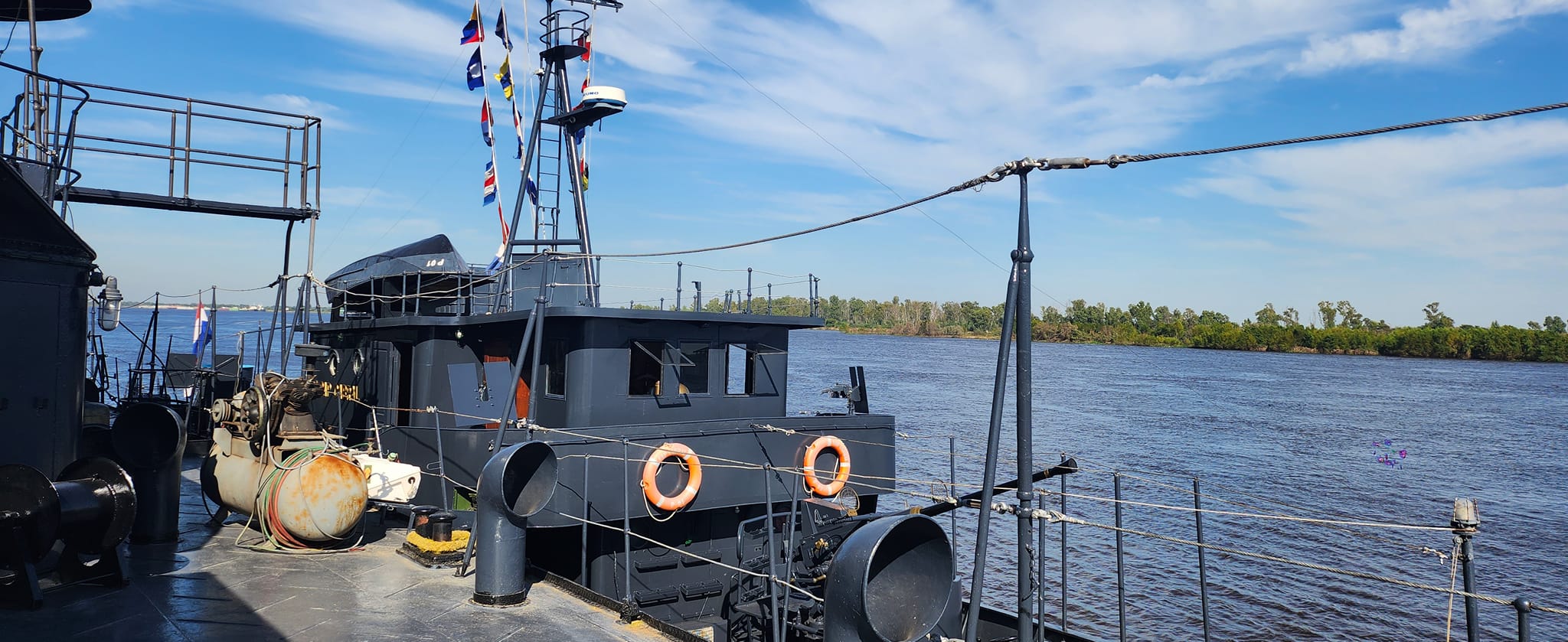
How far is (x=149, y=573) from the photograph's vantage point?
897cm

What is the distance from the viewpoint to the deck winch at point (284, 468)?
9938 mm

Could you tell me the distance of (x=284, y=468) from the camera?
33.1 feet

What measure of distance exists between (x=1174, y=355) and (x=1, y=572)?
126379 mm

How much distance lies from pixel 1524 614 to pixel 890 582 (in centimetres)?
347

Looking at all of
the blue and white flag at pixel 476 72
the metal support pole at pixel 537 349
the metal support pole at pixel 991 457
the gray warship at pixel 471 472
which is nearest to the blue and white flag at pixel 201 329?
the gray warship at pixel 471 472

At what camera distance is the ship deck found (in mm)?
7559

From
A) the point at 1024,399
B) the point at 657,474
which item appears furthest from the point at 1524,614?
the point at 657,474

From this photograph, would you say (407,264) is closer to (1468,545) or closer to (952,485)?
(952,485)

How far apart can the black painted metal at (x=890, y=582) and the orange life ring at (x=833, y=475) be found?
873 centimetres

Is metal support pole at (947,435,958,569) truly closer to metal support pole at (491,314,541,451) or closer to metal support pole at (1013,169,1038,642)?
metal support pole at (1013,169,1038,642)

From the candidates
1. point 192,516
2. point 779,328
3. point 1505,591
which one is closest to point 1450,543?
point 1505,591

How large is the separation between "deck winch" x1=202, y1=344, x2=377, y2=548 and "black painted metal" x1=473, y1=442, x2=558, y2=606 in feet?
7.26

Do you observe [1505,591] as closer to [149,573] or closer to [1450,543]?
[1450,543]

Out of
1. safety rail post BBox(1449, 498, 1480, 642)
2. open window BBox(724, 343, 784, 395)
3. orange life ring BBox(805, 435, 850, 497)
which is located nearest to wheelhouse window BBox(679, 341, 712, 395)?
open window BBox(724, 343, 784, 395)
